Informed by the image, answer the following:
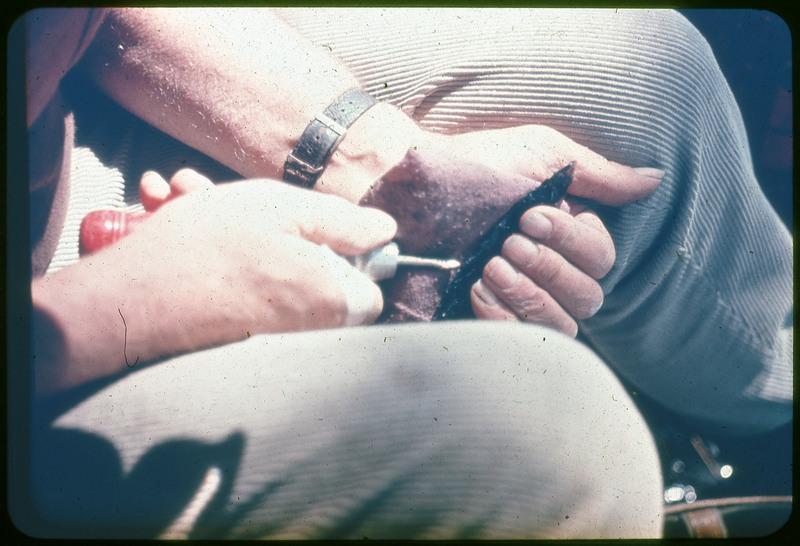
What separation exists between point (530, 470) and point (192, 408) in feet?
1.24

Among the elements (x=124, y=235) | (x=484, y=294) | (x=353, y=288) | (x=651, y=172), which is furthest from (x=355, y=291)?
(x=651, y=172)

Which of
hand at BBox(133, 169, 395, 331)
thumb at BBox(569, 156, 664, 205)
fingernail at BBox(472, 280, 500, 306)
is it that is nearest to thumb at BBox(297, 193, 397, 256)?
hand at BBox(133, 169, 395, 331)

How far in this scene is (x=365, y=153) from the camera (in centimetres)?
50

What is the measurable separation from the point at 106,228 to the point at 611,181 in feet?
1.87

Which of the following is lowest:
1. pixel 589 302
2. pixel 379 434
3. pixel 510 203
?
pixel 379 434

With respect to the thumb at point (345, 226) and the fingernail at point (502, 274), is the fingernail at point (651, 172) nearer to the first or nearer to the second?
the fingernail at point (502, 274)

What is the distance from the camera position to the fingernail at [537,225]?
1.59ft

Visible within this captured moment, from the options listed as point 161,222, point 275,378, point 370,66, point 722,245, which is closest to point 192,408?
point 275,378

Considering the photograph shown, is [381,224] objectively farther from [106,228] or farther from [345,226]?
[106,228]

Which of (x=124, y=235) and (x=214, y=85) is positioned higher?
(x=214, y=85)

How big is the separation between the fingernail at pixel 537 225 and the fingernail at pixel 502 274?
45mm

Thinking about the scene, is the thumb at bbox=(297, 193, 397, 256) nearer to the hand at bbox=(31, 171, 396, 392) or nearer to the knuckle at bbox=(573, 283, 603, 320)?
→ the hand at bbox=(31, 171, 396, 392)

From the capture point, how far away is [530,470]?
19.6 inches

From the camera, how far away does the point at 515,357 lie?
19.5 inches
